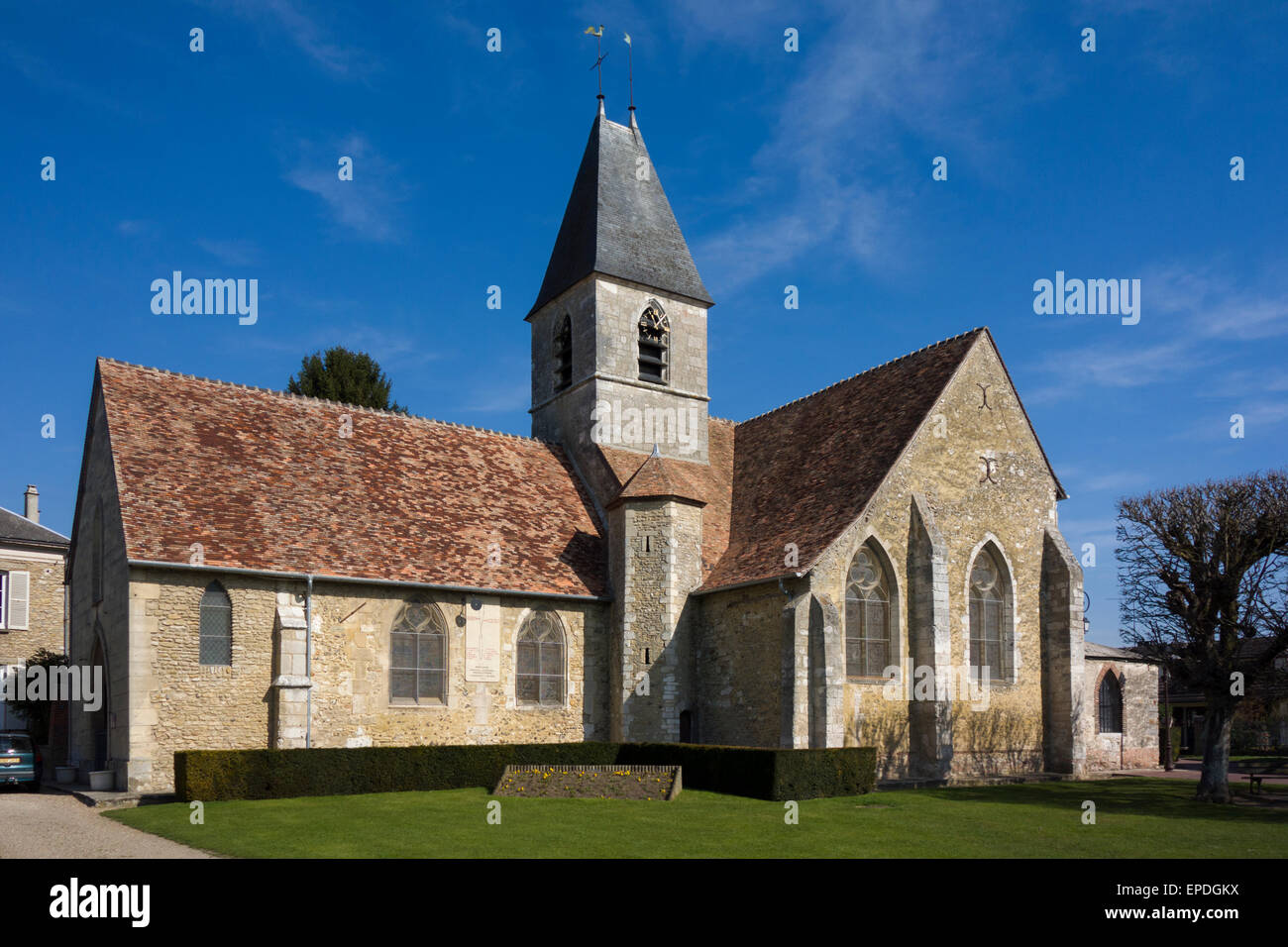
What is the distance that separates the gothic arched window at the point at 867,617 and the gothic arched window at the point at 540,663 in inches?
273

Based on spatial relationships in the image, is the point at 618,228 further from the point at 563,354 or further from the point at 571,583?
the point at 571,583

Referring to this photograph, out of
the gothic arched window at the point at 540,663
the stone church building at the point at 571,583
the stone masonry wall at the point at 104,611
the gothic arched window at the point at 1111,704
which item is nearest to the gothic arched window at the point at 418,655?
the stone church building at the point at 571,583

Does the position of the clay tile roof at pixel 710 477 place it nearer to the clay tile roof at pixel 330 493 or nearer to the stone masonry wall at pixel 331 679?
the clay tile roof at pixel 330 493

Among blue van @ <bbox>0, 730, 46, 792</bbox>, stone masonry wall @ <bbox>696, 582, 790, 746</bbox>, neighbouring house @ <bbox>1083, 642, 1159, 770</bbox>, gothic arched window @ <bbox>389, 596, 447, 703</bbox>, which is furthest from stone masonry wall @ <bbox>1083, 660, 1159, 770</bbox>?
blue van @ <bbox>0, 730, 46, 792</bbox>

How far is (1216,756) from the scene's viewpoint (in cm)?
2105

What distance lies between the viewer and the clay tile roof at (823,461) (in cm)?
2427

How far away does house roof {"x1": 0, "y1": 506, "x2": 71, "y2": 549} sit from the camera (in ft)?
117

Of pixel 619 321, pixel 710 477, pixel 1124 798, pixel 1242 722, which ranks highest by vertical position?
pixel 619 321

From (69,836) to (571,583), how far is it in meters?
12.5

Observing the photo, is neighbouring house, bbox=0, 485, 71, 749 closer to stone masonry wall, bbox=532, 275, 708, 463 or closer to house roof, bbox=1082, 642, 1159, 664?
stone masonry wall, bbox=532, 275, 708, 463

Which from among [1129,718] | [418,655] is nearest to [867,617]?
[418,655]

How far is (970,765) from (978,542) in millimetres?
5354

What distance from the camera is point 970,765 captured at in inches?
954
